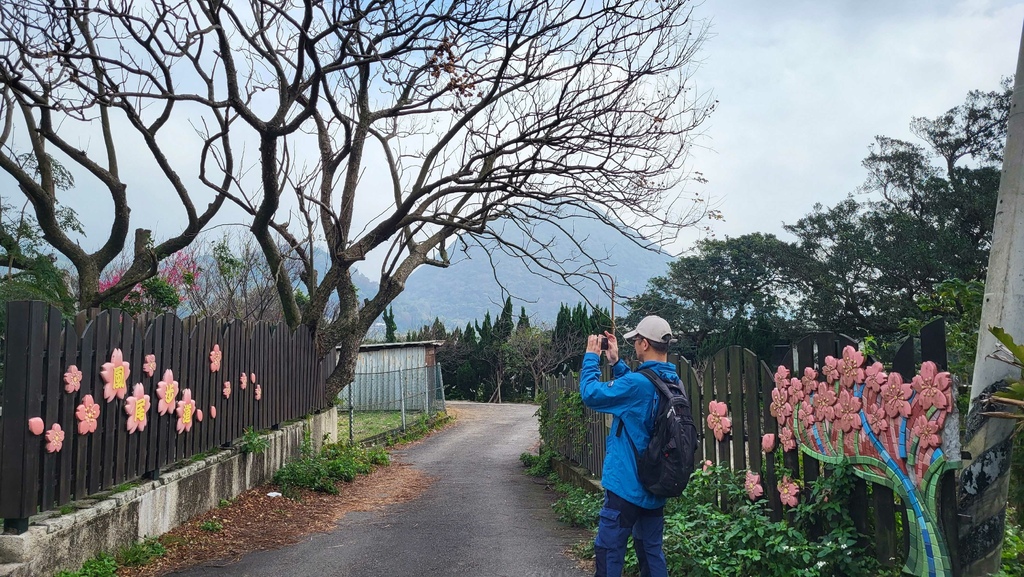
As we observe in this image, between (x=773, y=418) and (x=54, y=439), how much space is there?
4.99 metres

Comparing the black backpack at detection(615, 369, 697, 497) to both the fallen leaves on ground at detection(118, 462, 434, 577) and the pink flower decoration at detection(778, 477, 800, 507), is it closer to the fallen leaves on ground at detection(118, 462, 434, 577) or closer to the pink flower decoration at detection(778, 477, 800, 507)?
the pink flower decoration at detection(778, 477, 800, 507)

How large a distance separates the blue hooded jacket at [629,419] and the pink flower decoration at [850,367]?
98 cm

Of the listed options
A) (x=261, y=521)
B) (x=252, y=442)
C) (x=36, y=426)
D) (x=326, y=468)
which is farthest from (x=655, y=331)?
(x=326, y=468)

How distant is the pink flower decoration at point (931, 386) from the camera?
12.0 feet

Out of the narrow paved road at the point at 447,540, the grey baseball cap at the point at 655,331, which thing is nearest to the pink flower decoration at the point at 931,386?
the grey baseball cap at the point at 655,331

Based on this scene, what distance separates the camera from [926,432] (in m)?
3.76

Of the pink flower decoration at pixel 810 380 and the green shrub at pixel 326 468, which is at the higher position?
the pink flower decoration at pixel 810 380

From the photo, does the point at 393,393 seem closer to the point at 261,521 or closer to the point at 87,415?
the point at 261,521

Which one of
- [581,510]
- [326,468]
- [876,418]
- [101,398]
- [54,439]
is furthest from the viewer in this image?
[326,468]

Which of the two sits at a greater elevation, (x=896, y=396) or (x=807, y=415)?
(x=896, y=396)

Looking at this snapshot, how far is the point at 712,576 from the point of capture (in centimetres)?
488

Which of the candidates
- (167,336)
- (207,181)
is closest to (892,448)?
(167,336)

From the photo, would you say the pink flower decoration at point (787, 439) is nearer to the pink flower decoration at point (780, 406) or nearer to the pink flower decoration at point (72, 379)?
the pink flower decoration at point (780, 406)

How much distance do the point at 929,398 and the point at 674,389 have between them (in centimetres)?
135
